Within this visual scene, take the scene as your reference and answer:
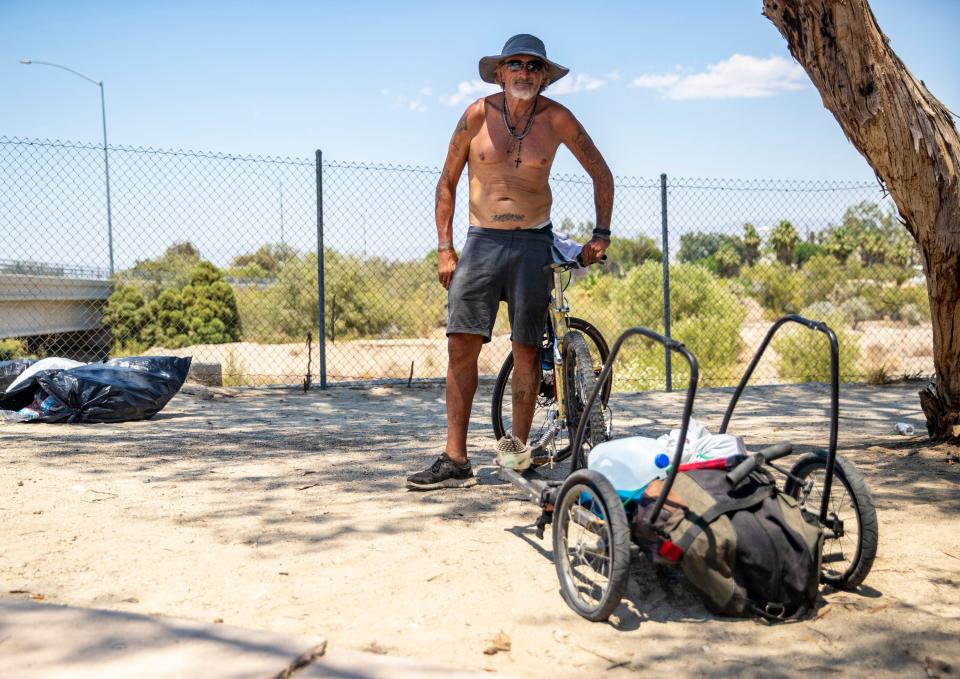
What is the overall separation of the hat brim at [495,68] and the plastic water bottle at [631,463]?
6.53ft

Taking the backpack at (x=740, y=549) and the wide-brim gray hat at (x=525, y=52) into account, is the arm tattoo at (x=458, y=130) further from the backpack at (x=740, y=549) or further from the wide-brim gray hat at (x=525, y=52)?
the backpack at (x=740, y=549)

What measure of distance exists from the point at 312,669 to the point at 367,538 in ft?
4.37

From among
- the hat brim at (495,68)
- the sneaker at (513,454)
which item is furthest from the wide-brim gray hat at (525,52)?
the sneaker at (513,454)

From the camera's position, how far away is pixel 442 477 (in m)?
4.50

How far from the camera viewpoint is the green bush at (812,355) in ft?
46.2

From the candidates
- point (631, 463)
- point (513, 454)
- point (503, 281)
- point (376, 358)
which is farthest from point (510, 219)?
point (376, 358)

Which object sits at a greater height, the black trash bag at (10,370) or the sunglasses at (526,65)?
the sunglasses at (526,65)

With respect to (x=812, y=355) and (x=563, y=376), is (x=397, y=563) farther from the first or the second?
(x=812, y=355)

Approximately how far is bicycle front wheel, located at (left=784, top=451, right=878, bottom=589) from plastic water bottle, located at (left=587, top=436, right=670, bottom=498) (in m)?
0.49

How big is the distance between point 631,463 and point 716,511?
0.36m

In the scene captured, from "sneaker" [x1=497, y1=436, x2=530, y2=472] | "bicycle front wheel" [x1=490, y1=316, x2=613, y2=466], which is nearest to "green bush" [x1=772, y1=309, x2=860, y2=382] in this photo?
"bicycle front wheel" [x1=490, y1=316, x2=613, y2=466]

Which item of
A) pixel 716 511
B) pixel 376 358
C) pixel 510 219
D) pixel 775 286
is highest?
pixel 510 219

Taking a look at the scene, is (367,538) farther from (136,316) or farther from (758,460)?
(136,316)

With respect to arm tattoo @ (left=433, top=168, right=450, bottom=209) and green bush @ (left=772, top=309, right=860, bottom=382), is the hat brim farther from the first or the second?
green bush @ (left=772, top=309, right=860, bottom=382)
